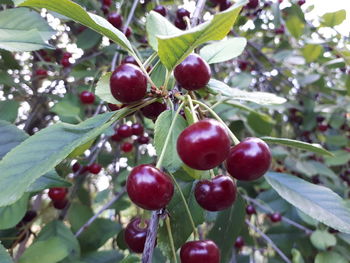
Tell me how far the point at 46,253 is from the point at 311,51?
1999 mm

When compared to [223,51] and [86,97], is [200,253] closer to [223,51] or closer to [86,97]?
[223,51]

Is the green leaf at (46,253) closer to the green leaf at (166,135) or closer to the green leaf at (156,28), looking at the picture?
the green leaf at (166,135)

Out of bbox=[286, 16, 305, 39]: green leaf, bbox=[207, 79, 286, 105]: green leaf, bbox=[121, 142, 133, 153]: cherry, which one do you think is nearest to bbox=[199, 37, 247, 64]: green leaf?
bbox=[207, 79, 286, 105]: green leaf

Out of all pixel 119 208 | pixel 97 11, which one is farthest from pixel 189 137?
pixel 119 208

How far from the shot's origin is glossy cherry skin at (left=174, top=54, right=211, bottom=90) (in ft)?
2.66

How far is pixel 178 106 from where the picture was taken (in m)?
0.85

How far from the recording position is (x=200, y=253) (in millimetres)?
758

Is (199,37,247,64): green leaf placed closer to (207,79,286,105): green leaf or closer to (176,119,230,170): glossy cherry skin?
(207,79,286,105): green leaf

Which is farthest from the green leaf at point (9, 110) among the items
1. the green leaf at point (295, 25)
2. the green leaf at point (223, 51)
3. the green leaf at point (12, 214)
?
the green leaf at point (295, 25)

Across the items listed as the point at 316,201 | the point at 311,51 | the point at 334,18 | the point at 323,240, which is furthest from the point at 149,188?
the point at 334,18

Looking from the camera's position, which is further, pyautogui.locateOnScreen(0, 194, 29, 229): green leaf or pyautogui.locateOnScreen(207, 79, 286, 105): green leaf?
pyautogui.locateOnScreen(0, 194, 29, 229): green leaf

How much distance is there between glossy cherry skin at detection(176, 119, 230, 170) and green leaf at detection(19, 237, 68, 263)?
67cm

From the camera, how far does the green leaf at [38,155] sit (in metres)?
0.62

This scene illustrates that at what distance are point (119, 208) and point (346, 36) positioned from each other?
1.98 metres
